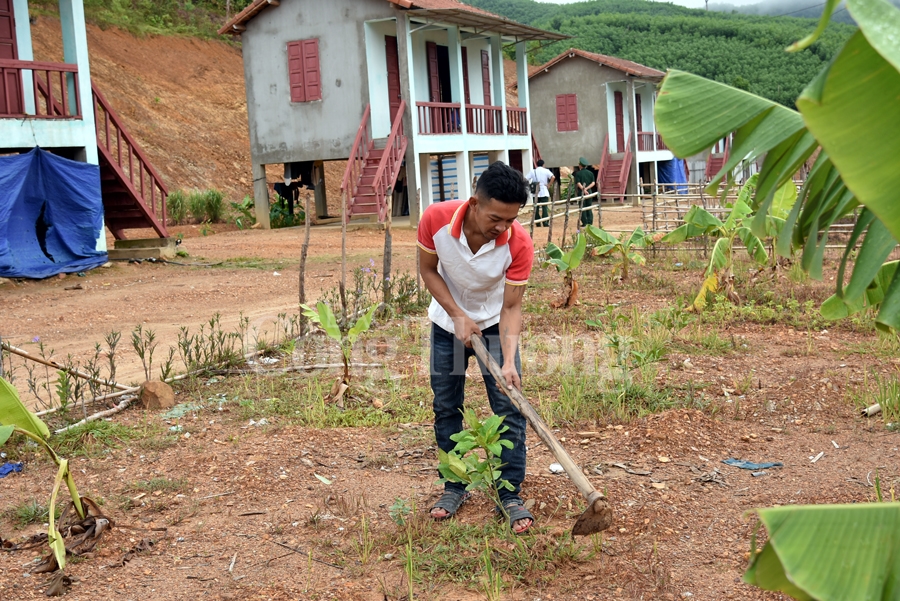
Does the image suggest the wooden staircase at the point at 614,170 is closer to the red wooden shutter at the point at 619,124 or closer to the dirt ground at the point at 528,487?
the red wooden shutter at the point at 619,124

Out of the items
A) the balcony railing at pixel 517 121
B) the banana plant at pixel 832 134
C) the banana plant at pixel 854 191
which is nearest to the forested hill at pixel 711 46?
the balcony railing at pixel 517 121

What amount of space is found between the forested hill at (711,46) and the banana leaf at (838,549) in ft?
155

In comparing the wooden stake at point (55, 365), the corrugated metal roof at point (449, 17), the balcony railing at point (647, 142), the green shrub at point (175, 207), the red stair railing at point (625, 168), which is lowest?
the wooden stake at point (55, 365)

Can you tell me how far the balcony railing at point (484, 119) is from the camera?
20.2 m

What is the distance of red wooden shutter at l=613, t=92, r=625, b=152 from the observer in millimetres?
28163

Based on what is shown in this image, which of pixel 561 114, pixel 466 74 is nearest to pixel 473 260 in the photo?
pixel 466 74

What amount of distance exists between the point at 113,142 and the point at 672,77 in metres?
24.4

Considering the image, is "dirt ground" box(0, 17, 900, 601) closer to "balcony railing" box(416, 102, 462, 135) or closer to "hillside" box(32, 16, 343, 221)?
"balcony railing" box(416, 102, 462, 135)

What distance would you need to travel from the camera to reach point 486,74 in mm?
22031

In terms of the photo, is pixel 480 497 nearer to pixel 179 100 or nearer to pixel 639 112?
pixel 179 100

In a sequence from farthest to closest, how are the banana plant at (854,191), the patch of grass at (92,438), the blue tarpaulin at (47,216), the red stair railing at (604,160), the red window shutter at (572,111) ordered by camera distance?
the red window shutter at (572,111), the red stair railing at (604,160), the blue tarpaulin at (47,216), the patch of grass at (92,438), the banana plant at (854,191)

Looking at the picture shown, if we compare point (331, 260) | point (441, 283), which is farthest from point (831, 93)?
point (331, 260)

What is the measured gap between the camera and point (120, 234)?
14664mm

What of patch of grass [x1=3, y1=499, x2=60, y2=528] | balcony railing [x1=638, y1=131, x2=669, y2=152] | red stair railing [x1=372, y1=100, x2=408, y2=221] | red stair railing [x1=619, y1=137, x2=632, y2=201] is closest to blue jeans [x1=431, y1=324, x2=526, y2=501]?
patch of grass [x1=3, y1=499, x2=60, y2=528]
